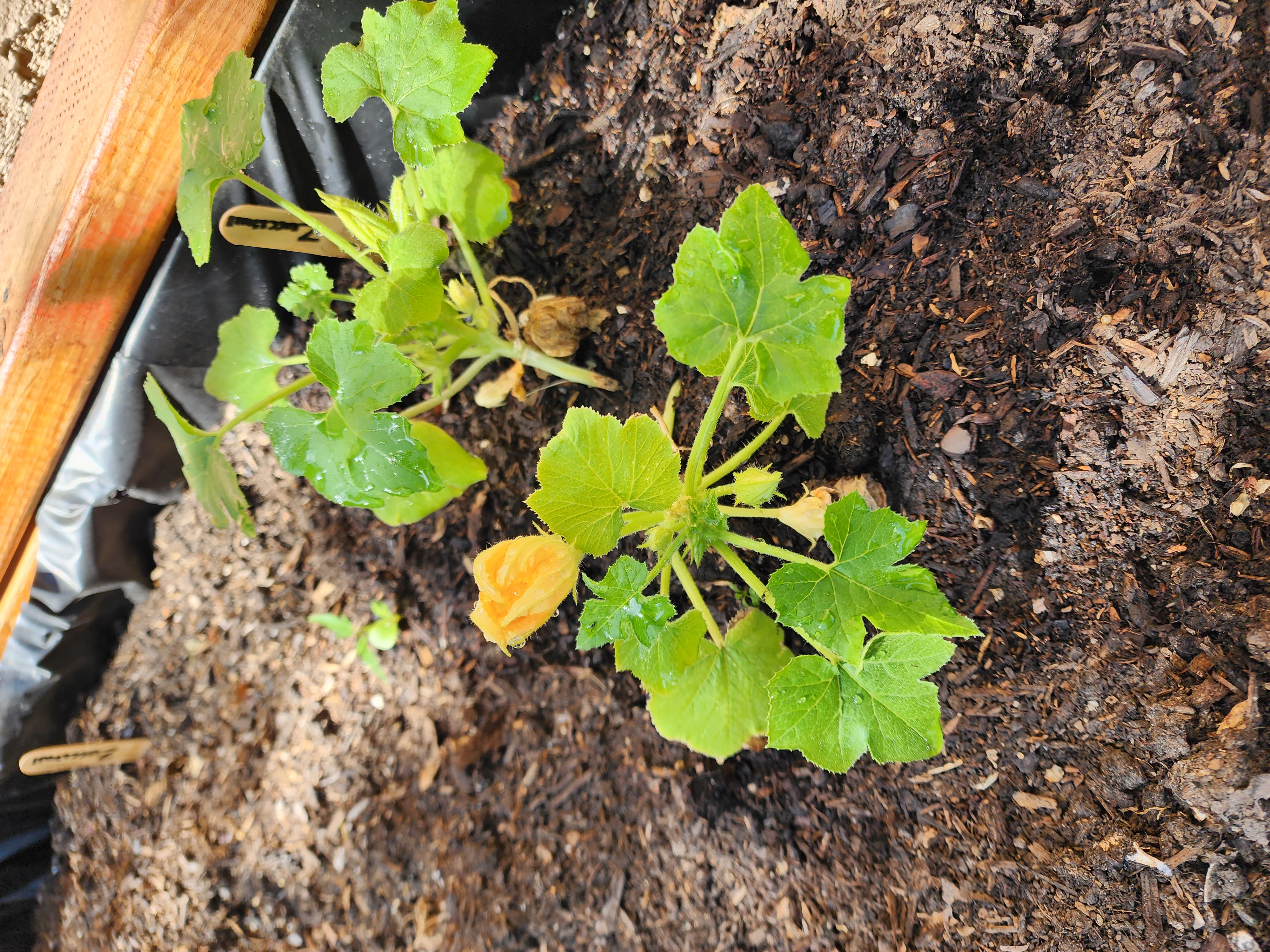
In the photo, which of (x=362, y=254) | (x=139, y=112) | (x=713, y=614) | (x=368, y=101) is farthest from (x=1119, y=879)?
(x=139, y=112)

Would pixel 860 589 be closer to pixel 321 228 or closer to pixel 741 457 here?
pixel 741 457

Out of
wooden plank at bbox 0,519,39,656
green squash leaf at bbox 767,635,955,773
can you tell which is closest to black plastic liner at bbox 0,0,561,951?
wooden plank at bbox 0,519,39,656

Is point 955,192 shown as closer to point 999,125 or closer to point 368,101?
point 999,125

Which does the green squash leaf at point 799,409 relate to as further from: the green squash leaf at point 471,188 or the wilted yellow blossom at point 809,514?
the green squash leaf at point 471,188

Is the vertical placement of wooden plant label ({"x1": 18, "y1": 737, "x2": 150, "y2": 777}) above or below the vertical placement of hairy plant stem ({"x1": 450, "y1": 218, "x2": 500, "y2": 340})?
below

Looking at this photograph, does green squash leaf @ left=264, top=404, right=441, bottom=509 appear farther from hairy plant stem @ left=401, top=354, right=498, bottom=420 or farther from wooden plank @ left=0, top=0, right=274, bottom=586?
wooden plank @ left=0, top=0, right=274, bottom=586

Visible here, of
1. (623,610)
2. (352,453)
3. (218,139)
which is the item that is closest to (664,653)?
(623,610)

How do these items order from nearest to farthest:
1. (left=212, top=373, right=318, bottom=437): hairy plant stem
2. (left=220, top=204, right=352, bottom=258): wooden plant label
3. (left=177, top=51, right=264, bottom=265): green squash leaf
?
1. (left=177, top=51, right=264, bottom=265): green squash leaf
2. (left=212, top=373, right=318, bottom=437): hairy plant stem
3. (left=220, top=204, right=352, bottom=258): wooden plant label
